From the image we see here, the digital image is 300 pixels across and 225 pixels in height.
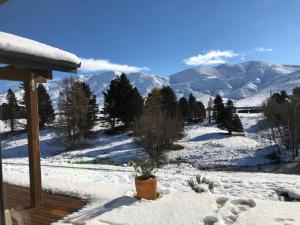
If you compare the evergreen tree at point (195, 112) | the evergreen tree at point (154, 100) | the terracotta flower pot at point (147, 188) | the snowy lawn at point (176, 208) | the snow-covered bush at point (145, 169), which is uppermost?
the evergreen tree at point (154, 100)

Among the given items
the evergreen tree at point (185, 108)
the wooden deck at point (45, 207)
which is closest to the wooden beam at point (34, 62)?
the wooden deck at point (45, 207)

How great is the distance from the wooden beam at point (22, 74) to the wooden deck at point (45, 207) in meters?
1.49

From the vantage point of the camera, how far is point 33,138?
5.45 meters

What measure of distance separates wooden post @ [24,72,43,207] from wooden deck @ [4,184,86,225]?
204 mm

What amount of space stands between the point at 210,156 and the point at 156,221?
811 inches

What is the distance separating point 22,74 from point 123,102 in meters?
29.5

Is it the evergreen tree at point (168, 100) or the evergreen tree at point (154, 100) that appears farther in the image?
the evergreen tree at point (168, 100)

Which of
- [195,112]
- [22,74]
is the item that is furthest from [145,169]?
[195,112]

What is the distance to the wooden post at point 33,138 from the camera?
536cm

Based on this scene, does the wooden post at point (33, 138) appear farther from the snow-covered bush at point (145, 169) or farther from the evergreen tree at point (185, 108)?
the evergreen tree at point (185, 108)

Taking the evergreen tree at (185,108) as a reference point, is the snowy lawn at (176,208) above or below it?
below

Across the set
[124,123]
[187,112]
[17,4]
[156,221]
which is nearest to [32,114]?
[17,4]

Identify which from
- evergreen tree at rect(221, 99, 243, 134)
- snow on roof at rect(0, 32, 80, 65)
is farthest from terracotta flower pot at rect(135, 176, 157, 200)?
evergreen tree at rect(221, 99, 243, 134)

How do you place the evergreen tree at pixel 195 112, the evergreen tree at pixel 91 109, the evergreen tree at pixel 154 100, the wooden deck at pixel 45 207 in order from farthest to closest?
the evergreen tree at pixel 195 112 → the evergreen tree at pixel 154 100 → the evergreen tree at pixel 91 109 → the wooden deck at pixel 45 207
